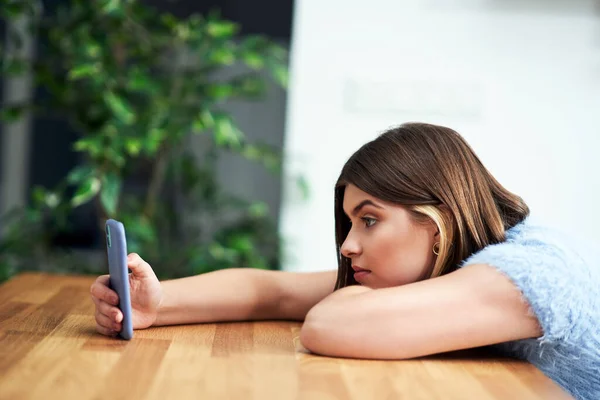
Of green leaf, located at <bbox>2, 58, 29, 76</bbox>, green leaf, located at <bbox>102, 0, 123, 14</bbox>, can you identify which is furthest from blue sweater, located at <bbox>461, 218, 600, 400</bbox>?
green leaf, located at <bbox>2, 58, 29, 76</bbox>

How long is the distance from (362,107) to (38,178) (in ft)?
7.45

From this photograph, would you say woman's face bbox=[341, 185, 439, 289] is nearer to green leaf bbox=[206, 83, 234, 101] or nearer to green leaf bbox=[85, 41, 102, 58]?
green leaf bbox=[206, 83, 234, 101]

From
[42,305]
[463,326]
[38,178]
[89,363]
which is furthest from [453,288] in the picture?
[38,178]

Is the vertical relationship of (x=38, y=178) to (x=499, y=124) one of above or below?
below

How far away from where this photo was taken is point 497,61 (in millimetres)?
2953

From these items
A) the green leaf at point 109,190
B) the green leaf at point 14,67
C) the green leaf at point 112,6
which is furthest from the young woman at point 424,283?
the green leaf at point 14,67

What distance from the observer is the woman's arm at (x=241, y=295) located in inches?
57.5

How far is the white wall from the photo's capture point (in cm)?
293

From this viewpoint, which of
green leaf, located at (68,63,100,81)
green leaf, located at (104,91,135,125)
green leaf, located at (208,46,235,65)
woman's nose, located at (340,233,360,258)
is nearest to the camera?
woman's nose, located at (340,233,360,258)

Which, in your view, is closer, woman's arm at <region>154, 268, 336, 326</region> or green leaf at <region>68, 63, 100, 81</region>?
woman's arm at <region>154, 268, 336, 326</region>

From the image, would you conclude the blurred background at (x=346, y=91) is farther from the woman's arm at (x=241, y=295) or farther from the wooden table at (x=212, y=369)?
the wooden table at (x=212, y=369)

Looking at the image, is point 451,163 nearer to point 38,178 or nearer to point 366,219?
point 366,219

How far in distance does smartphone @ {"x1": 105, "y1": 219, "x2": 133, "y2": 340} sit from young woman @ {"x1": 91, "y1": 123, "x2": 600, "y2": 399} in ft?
0.05

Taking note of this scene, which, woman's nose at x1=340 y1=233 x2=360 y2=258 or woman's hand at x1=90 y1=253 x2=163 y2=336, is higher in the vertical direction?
woman's nose at x1=340 y1=233 x2=360 y2=258
